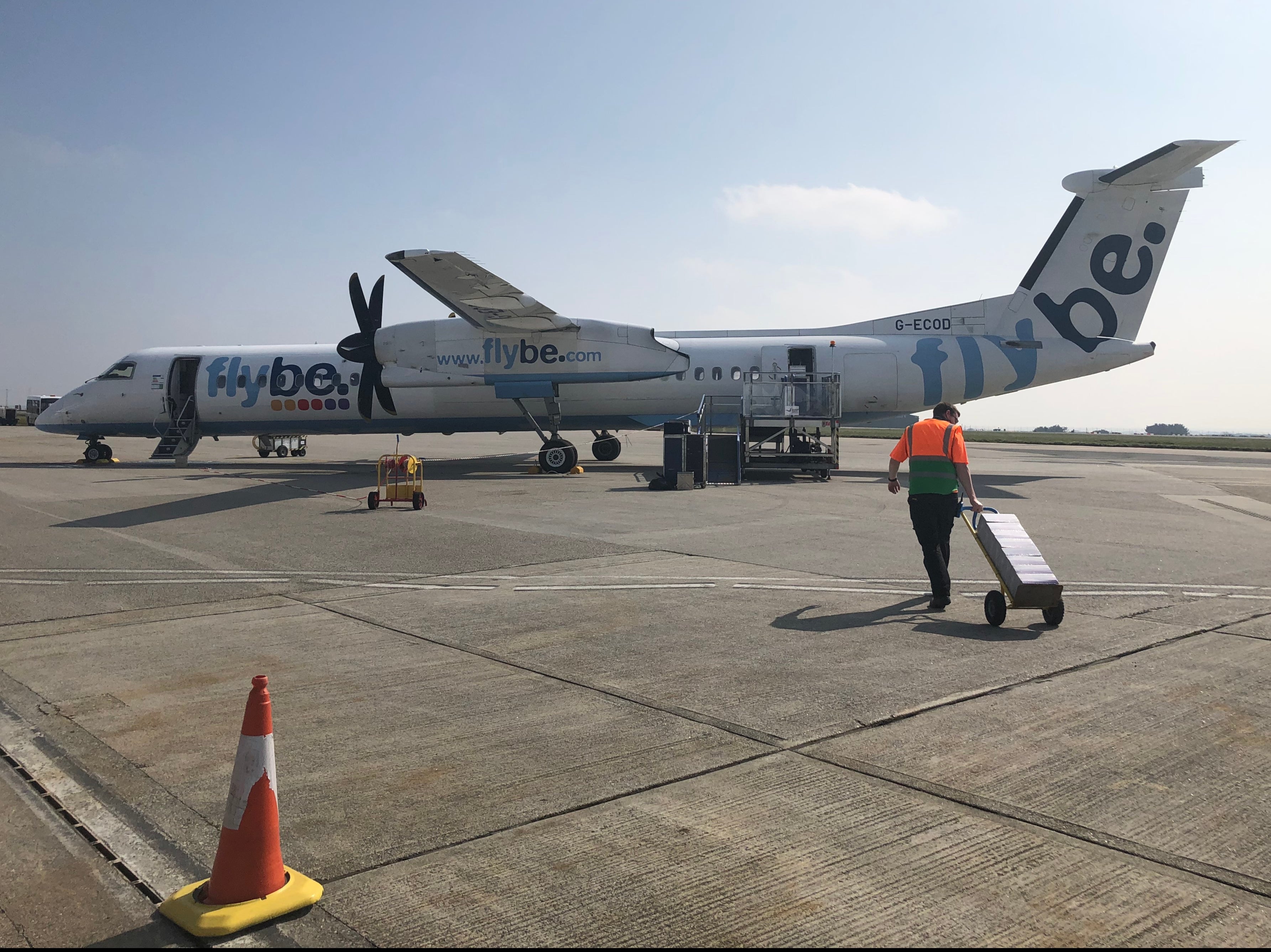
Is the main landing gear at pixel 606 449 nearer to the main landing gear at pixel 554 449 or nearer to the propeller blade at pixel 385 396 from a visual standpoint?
the main landing gear at pixel 554 449

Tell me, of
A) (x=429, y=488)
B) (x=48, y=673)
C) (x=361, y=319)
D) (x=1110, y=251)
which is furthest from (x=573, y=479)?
(x=48, y=673)

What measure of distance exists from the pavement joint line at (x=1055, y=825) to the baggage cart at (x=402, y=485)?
12088 millimetres

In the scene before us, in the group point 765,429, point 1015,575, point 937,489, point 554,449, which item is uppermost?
point 765,429

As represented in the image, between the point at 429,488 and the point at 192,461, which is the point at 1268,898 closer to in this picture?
the point at 429,488

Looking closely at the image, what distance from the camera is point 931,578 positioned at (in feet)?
26.7

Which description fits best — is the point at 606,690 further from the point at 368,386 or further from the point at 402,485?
the point at 368,386

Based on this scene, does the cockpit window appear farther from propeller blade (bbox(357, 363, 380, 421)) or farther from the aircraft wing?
the aircraft wing

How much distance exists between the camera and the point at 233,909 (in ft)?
10.2

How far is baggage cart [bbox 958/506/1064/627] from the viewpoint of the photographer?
23.7 ft

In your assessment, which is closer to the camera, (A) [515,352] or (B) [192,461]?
(A) [515,352]

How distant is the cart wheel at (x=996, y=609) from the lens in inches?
289

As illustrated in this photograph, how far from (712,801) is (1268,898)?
2.10 metres

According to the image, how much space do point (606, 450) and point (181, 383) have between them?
12.6m

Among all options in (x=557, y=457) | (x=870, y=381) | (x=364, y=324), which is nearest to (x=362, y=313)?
(x=364, y=324)
